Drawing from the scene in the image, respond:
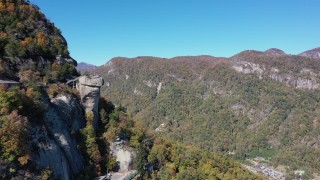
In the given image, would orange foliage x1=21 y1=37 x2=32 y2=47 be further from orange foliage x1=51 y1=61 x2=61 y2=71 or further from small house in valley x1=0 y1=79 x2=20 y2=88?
small house in valley x1=0 y1=79 x2=20 y2=88

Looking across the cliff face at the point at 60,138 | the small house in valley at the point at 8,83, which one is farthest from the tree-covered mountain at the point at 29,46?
the cliff face at the point at 60,138

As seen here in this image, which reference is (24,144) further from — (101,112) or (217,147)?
(217,147)

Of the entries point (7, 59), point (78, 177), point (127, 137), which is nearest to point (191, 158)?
point (127, 137)

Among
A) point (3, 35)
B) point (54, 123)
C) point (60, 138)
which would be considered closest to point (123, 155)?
point (60, 138)

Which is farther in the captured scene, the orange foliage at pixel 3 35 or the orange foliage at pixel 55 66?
the orange foliage at pixel 55 66

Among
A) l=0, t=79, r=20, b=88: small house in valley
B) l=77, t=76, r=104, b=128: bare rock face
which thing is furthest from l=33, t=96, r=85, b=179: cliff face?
l=0, t=79, r=20, b=88: small house in valley

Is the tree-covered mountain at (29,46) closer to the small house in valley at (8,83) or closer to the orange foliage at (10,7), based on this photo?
the orange foliage at (10,7)

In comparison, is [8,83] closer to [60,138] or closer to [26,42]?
[60,138]

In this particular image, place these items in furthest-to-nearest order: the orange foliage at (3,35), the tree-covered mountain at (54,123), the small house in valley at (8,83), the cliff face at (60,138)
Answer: the orange foliage at (3,35) → the small house in valley at (8,83) → the cliff face at (60,138) → the tree-covered mountain at (54,123)
